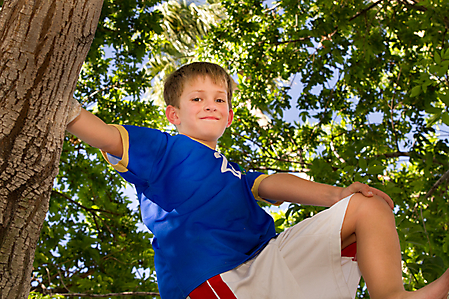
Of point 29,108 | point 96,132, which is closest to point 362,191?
point 96,132

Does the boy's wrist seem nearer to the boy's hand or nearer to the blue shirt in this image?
the blue shirt

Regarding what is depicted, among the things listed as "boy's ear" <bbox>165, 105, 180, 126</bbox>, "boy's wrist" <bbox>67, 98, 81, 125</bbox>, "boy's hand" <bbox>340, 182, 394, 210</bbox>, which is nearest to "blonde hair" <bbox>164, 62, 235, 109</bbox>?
"boy's ear" <bbox>165, 105, 180, 126</bbox>

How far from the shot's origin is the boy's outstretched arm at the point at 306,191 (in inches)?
53.1

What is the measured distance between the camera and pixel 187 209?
1397mm

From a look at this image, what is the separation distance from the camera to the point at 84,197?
433 cm

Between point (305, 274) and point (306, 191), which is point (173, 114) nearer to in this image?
point (306, 191)

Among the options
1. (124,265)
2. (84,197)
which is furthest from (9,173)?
(84,197)

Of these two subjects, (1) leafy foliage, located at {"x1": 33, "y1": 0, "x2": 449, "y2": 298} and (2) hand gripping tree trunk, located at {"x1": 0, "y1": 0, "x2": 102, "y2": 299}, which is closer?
(2) hand gripping tree trunk, located at {"x1": 0, "y1": 0, "x2": 102, "y2": 299}

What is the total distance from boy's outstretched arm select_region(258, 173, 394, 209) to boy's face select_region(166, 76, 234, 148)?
0.35m

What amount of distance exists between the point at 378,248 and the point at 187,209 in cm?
69

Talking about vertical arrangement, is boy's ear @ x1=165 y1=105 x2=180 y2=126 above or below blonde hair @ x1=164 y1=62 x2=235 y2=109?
below

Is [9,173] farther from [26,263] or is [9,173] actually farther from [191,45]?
[191,45]

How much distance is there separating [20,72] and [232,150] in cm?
390

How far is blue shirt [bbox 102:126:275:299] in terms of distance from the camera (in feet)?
4.36
